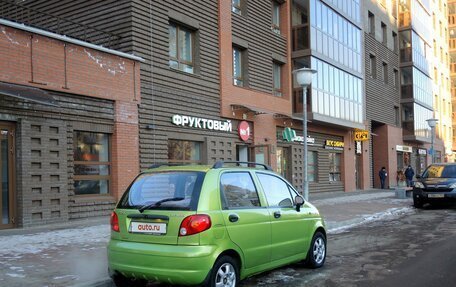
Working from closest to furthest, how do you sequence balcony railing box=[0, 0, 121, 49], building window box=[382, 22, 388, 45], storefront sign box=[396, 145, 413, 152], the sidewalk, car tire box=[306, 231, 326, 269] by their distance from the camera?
1. the sidewalk
2. car tire box=[306, 231, 326, 269]
3. balcony railing box=[0, 0, 121, 49]
4. building window box=[382, 22, 388, 45]
5. storefront sign box=[396, 145, 413, 152]

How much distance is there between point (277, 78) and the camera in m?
21.9

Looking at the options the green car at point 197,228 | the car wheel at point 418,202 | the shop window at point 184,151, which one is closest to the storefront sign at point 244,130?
the shop window at point 184,151

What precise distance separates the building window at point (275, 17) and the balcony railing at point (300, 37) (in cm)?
96

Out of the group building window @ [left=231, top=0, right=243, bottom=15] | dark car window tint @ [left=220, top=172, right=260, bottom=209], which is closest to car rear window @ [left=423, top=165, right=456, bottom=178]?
building window @ [left=231, top=0, right=243, bottom=15]

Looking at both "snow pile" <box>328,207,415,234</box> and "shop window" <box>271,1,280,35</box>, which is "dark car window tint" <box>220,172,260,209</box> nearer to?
"snow pile" <box>328,207,415,234</box>

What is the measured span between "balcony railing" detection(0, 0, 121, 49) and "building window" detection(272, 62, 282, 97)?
8994 mm

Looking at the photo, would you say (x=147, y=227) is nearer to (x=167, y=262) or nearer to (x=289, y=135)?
(x=167, y=262)

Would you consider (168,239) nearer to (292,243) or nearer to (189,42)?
(292,243)

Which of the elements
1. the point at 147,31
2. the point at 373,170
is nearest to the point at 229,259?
the point at 147,31

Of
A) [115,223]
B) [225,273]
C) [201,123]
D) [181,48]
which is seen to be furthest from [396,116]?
[115,223]

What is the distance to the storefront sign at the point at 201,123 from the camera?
50.0 feet

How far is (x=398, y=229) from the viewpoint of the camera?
39.5 feet

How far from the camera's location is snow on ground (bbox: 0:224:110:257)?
830cm

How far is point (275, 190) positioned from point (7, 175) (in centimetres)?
709
